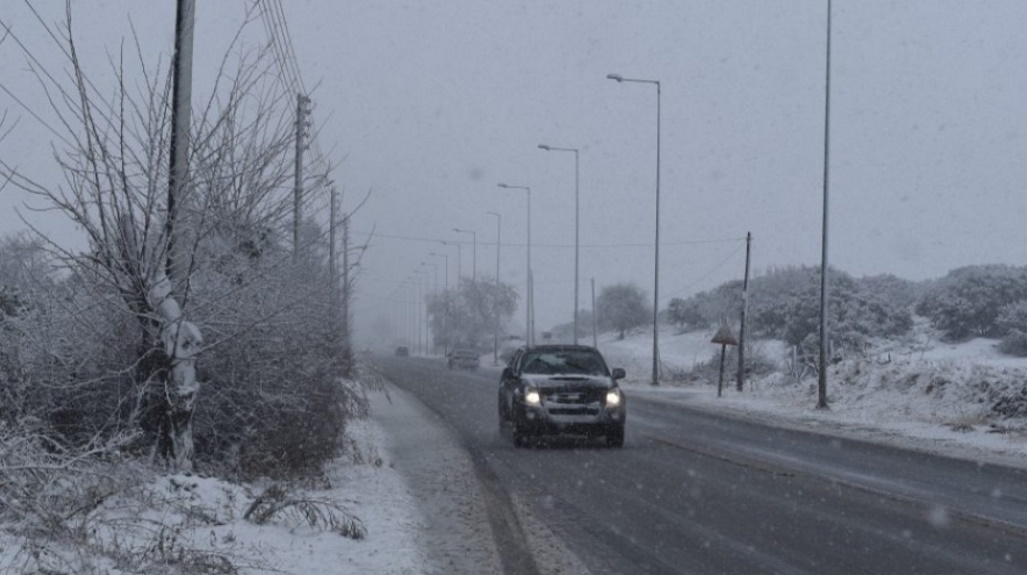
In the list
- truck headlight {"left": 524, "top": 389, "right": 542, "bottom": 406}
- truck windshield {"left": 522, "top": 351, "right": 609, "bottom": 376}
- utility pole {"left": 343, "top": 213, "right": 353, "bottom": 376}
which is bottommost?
truck headlight {"left": 524, "top": 389, "right": 542, "bottom": 406}

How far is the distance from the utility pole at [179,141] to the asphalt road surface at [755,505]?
3.79m

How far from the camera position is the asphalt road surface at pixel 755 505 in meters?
7.99

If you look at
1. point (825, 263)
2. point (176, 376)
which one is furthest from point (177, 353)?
point (825, 263)

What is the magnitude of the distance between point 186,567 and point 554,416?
11246 mm

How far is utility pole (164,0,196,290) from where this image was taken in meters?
9.12

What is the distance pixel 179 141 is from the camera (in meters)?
9.26

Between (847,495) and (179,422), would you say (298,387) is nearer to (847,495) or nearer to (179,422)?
(179,422)

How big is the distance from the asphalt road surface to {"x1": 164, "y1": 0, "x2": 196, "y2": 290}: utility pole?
3786 mm

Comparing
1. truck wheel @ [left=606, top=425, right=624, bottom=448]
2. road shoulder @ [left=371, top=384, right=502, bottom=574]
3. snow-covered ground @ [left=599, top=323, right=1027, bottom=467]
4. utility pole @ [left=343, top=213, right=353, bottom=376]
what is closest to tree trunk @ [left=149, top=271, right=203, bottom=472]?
road shoulder @ [left=371, top=384, right=502, bottom=574]

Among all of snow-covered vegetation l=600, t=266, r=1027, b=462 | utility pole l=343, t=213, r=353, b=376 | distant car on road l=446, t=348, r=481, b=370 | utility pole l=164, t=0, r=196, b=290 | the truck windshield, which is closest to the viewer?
utility pole l=164, t=0, r=196, b=290

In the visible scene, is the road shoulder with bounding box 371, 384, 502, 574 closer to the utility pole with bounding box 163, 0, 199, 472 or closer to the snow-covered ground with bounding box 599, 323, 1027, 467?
the utility pole with bounding box 163, 0, 199, 472

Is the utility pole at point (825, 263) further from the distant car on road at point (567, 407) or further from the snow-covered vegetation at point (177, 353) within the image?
the snow-covered vegetation at point (177, 353)

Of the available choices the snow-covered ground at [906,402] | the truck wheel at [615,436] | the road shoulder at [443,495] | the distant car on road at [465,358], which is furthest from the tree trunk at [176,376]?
the distant car on road at [465,358]

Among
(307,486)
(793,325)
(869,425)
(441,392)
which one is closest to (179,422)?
(307,486)
